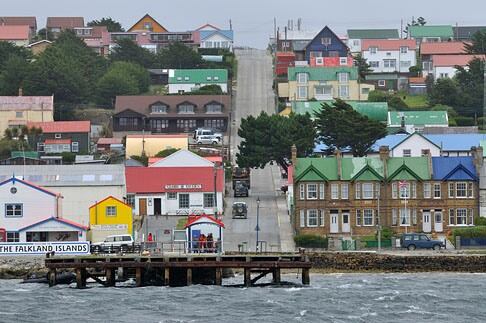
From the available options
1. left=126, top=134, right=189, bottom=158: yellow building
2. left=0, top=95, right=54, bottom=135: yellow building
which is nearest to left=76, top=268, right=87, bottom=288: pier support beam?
left=126, top=134, right=189, bottom=158: yellow building

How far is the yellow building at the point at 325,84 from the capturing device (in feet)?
573

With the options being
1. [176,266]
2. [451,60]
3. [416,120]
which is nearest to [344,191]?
[176,266]

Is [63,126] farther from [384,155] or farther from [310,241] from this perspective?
[310,241]

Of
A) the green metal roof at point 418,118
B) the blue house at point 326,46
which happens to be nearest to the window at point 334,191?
the green metal roof at point 418,118

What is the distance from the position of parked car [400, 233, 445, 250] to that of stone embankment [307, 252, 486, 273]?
339 centimetres

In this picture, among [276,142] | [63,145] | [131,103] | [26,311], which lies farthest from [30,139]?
[26,311]

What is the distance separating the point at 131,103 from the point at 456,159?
170ft

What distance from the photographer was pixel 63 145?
153 m

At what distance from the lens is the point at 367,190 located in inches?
4695

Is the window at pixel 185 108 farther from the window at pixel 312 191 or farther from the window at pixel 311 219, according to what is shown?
the window at pixel 311 219

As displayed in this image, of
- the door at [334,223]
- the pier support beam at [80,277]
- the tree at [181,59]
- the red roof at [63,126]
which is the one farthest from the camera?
the tree at [181,59]

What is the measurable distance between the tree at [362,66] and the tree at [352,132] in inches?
1843

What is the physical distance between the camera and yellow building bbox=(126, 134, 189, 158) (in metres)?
147

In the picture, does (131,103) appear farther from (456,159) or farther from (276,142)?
(456,159)
